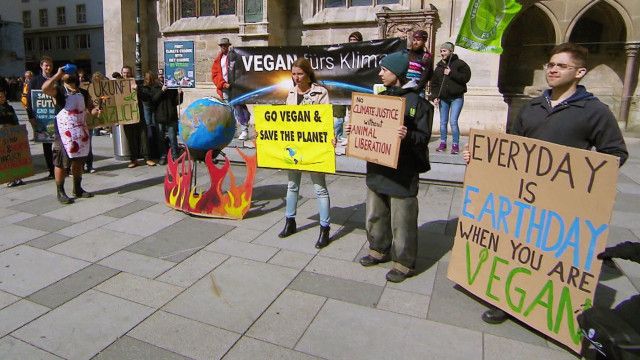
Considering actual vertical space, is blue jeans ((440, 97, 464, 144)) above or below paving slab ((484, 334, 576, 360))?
above

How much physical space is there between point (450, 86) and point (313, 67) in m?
2.66

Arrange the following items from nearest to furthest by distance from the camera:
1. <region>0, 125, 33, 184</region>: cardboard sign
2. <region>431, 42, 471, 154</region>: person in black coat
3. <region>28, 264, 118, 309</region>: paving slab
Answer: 1. <region>28, 264, 118, 309</region>: paving slab
2. <region>0, 125, 33, 184</region>: cardboard sign
3. <region>431, 42, 471, 154</region>: person in black coat

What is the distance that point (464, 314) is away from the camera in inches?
130

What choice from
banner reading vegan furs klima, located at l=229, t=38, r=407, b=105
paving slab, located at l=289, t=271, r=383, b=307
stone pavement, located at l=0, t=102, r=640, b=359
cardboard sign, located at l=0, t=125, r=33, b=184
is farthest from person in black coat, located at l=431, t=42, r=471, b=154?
cardboard sign, located at l=0, t=125, r=33, b=184

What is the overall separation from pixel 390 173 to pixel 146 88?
602cm

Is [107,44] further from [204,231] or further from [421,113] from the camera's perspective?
[421,113]

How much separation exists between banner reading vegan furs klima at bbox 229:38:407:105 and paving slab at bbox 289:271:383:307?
521 centimetres

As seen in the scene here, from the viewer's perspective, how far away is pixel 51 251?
437 cm

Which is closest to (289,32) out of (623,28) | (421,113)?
(623,28)

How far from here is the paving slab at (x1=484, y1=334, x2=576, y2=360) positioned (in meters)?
2.80

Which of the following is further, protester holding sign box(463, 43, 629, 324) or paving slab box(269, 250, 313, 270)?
paving slab box(269, 250, 313, 270)

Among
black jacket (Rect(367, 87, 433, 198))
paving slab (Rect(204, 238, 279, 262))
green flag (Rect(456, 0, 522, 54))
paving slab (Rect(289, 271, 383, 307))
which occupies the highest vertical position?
green flag (Rect(456, 0, 522, 54))

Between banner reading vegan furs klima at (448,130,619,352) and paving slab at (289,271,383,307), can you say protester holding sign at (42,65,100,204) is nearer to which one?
paving slab at (289,271,383,307)

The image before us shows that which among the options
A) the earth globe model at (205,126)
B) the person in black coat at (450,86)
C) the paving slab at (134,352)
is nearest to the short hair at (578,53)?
the paving slab at (134,352)
